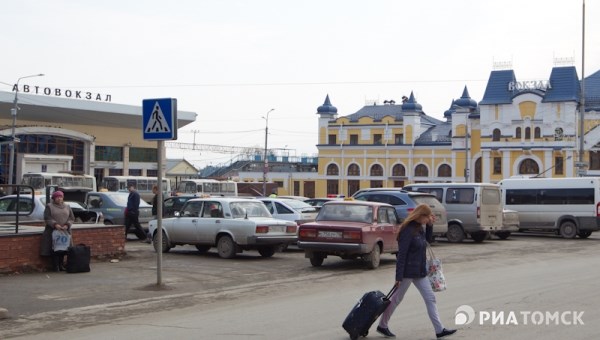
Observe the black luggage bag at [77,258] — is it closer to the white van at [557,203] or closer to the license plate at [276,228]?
the license plate at [276,228]

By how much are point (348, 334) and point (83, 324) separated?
365 centimetres

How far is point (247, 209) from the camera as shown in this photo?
2038 centimetres

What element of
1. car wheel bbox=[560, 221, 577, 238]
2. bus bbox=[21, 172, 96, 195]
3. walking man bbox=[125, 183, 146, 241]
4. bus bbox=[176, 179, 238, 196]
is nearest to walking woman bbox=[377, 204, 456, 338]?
walking man bbox=[125, 183, 146, 241]

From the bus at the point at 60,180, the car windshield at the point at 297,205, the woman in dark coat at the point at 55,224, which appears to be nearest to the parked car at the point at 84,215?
the car windshield at the point at 297,205

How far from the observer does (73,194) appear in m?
30.8

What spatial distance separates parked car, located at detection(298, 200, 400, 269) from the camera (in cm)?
1770

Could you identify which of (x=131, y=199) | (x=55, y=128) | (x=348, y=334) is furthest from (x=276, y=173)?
(x=348, y=334)

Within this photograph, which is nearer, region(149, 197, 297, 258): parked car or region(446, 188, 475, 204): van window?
region(149, 197, 297, 258): parked car

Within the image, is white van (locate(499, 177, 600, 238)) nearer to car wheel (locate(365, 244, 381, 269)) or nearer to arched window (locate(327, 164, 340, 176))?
car wheel (locate(365, 244, 381, 269))

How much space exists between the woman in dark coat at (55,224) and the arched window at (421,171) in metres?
62.1

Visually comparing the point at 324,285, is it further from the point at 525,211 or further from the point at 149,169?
the point at 149,169

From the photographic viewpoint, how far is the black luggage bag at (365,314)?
913cm

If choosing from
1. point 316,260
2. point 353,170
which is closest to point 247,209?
point 316,260

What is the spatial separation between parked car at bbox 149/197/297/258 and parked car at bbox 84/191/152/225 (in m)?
5.25
